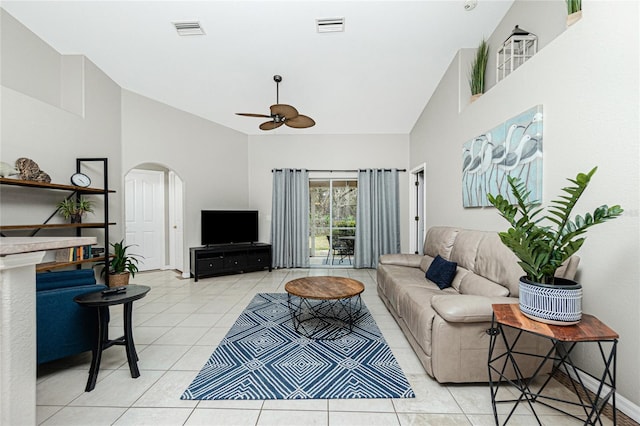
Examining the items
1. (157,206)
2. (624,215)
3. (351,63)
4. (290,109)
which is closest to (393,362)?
(624,215)

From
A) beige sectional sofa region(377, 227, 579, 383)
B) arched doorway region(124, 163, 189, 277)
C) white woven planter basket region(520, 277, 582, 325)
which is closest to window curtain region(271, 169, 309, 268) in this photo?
arched doorway region(124, 163, 189, 277)

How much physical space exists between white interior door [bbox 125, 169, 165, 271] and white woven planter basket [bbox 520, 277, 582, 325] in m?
6.26

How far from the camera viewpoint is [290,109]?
3252 millimetres

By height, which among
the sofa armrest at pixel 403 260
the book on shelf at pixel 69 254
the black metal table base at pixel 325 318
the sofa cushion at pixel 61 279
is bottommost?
the black metal table base at pixel 325 318

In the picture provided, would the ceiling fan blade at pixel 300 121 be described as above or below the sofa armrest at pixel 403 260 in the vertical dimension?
above

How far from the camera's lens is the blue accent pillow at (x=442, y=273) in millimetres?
2916

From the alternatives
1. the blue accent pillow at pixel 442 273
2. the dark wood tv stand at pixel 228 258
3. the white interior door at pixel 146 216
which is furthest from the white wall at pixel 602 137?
the white interior door at pixel 146 216

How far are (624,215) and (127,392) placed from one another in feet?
11.2

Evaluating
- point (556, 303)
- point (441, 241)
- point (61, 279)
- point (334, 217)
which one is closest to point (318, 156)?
point (334, 217)

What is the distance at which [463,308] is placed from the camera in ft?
6.18

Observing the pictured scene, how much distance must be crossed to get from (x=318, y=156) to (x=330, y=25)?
120 inches

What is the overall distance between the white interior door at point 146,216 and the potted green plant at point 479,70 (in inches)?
230

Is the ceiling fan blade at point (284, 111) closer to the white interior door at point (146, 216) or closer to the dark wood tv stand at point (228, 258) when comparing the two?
the dark wood tv stand at point (228, 258)

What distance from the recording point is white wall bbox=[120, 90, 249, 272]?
4.34m
